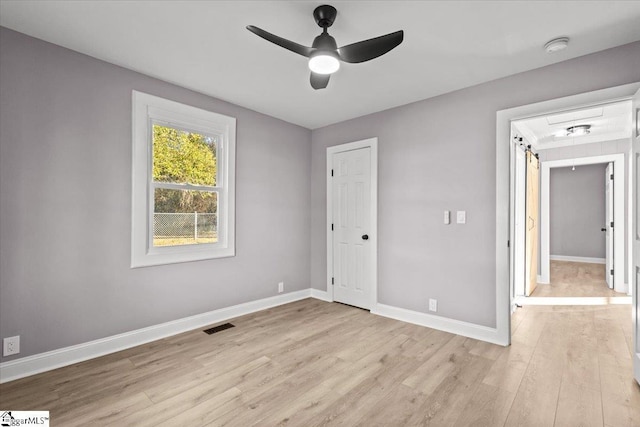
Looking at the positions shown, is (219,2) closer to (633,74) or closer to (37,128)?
(37,128)

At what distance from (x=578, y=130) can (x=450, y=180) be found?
10.0 ft

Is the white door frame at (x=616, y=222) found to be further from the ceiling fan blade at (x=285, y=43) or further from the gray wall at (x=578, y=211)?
the ceiling fan blade at (x=285, y=43)

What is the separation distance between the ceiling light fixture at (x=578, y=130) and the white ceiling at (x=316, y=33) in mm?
2681

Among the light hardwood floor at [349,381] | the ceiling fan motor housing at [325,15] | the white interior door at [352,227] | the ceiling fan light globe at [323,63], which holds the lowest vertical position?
the light hardwood floor at [349,381]

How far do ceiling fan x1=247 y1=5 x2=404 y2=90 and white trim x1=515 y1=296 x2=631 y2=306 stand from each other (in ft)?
13.5

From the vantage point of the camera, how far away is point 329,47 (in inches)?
77.2

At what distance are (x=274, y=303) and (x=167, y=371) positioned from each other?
1.84 m

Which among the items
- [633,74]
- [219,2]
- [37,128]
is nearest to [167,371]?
[37,128]

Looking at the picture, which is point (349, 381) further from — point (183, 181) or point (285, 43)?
point (183, 181)

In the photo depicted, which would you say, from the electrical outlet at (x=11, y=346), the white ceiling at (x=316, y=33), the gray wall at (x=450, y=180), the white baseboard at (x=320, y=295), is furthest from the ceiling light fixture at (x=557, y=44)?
the electrical outlet at (x=11, y=346)

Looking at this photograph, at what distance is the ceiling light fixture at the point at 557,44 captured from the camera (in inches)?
91.9

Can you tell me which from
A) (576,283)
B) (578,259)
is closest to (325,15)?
(576,283)

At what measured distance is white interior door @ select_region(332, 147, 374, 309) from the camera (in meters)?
4.11

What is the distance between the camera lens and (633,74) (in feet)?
7.82
